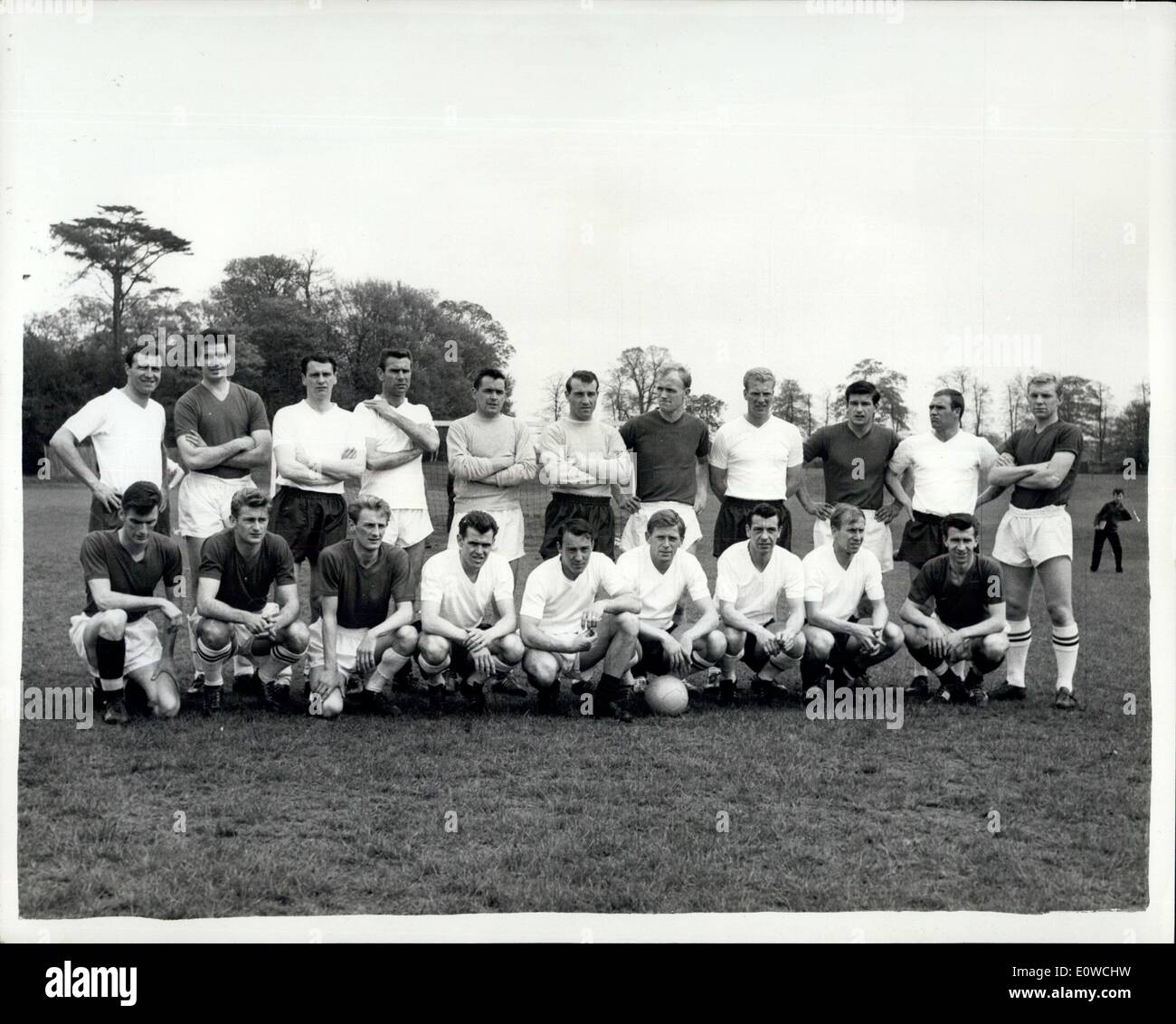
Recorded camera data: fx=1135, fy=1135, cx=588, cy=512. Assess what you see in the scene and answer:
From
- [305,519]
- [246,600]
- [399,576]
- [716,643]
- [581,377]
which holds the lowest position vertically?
[716,643]

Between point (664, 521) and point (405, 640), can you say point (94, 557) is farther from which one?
point (664, 521)

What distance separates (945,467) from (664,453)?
1.85m

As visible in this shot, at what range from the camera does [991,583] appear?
23.5ft

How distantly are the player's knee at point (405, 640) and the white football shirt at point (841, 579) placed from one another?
2.44 meters

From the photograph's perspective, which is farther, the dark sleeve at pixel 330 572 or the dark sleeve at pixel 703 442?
the dark sleeve at pixel 703 442

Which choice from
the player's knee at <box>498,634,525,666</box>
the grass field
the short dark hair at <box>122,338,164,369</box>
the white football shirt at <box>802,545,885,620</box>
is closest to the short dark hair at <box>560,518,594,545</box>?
the player's knee at <box>498,634,525,666</box>

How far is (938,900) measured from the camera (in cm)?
496

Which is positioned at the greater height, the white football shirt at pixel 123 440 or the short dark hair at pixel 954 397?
the short dark hair at pixel 954 397

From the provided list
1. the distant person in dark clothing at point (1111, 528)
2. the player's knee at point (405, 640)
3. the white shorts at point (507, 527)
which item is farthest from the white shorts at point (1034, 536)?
the player's knee at point (405, 640)

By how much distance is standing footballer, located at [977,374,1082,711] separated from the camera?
23.6 ft

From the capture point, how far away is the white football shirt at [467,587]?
22.1 feet

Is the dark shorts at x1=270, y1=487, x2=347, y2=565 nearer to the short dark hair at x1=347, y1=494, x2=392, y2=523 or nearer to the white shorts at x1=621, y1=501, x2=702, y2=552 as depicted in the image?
the short dark hair at x1=347, y1=494, x2=392, y2=523

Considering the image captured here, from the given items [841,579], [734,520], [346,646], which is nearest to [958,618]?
[841,579]

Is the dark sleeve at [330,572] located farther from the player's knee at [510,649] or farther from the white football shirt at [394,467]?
the player's knee at [510,649]
